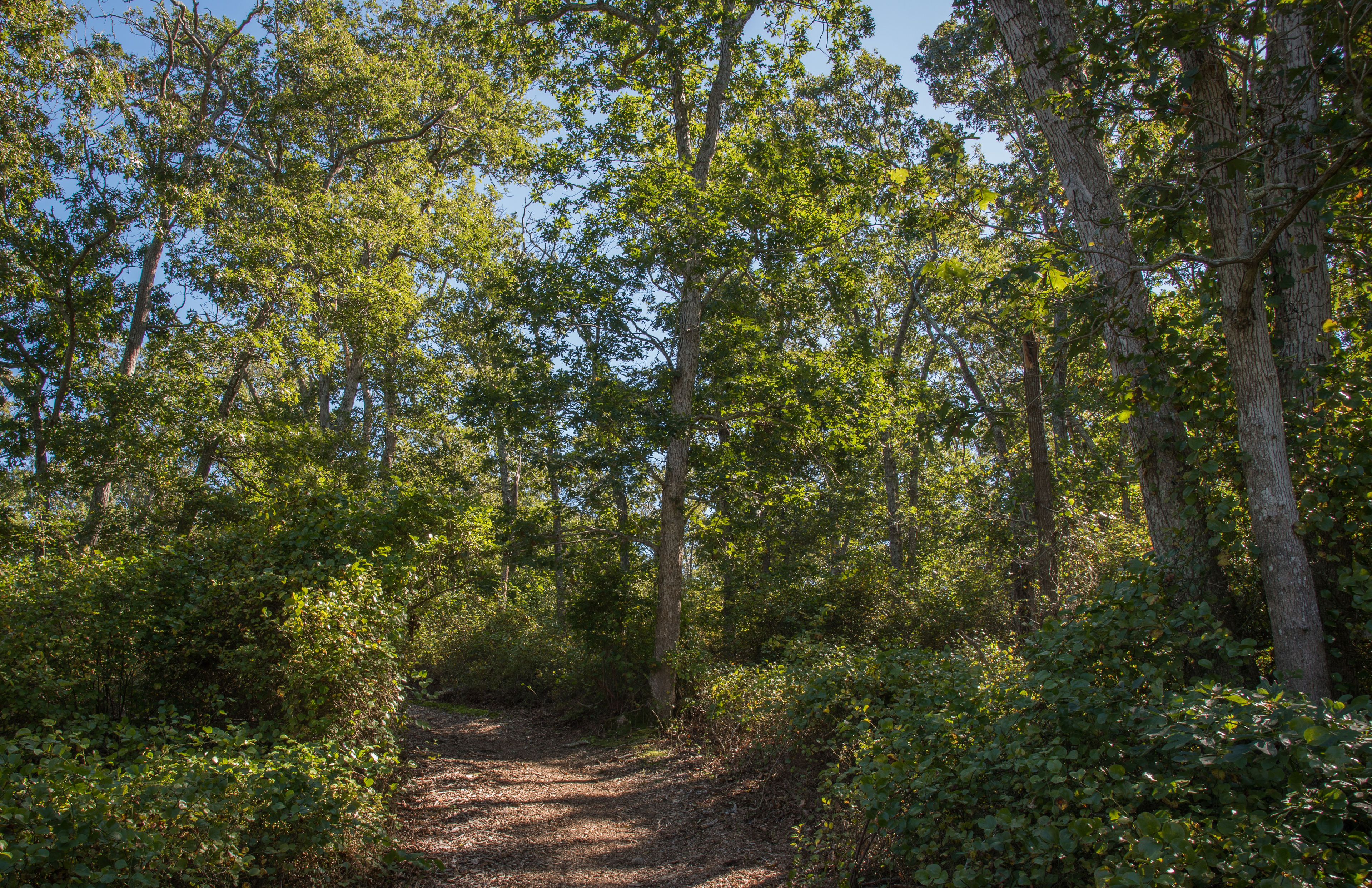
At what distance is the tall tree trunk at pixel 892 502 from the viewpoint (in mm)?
18656

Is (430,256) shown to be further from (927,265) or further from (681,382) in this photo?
(927,265)

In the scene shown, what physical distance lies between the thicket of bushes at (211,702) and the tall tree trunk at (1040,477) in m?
9.37

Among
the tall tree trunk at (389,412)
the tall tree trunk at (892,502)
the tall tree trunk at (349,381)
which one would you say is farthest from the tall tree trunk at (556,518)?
the tall tree trunk at (892,502)

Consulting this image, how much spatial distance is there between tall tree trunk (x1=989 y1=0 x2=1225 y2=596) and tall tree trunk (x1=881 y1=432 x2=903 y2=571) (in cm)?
1181

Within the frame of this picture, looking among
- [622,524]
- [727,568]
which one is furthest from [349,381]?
[727,568]

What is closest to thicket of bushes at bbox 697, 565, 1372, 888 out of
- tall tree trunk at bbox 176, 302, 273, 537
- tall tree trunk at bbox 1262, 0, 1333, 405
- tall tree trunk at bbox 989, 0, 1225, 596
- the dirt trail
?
tall tree trunk at bbox 989, 0, 1225, 596

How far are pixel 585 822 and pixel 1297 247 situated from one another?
734 centimetres

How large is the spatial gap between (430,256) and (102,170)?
261 inches

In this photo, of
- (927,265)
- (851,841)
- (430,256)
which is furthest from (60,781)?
(430,256)

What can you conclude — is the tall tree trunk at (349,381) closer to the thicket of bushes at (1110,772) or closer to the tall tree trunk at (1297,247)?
the thicket of bushes at (1110,772)

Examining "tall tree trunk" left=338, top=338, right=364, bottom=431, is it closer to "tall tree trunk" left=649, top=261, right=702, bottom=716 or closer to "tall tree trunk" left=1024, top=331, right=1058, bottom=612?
"tall tree trunk" left=649, top=261, right=702, bottom=716

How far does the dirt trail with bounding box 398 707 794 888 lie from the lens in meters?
5.09

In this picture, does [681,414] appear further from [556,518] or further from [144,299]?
[144,299]

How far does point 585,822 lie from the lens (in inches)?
259
